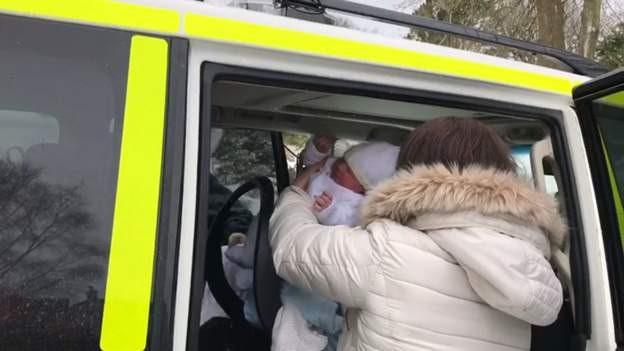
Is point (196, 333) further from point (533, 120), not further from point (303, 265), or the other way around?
point (533, 120)

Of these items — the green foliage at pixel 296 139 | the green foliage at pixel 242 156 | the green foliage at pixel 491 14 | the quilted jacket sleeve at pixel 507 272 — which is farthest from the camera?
the green foliage at pixel 491 14

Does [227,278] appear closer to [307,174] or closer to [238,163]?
[307,174]

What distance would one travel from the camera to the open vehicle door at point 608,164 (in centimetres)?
169

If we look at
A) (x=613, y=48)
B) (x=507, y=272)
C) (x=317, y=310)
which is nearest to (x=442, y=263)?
(x=507, y=272)

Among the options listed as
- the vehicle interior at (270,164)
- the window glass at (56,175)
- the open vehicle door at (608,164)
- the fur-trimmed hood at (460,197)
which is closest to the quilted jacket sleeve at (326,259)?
the fur-trimmed hood at (460,197)

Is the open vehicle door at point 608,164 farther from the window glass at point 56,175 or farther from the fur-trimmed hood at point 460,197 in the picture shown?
the window glass at point 56,175

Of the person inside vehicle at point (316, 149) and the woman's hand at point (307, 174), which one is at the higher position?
the person inside vehicle at point (316, 149)

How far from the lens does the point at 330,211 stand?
1.86m

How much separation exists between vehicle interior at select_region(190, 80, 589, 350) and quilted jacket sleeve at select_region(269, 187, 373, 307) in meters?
0.21

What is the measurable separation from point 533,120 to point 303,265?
2.86 feet

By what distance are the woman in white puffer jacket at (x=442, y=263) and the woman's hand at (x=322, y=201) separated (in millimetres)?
324

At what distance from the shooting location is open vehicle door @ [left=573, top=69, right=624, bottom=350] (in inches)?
66.6

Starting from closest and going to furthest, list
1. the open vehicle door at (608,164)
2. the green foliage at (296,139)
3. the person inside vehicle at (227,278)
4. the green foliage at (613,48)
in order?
the open vehicle door at (608,164)
the person inside vehicle at (227,278)
the green foliage at (296,139)
the green foliage at (613,48)

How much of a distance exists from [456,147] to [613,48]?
13.2 m
